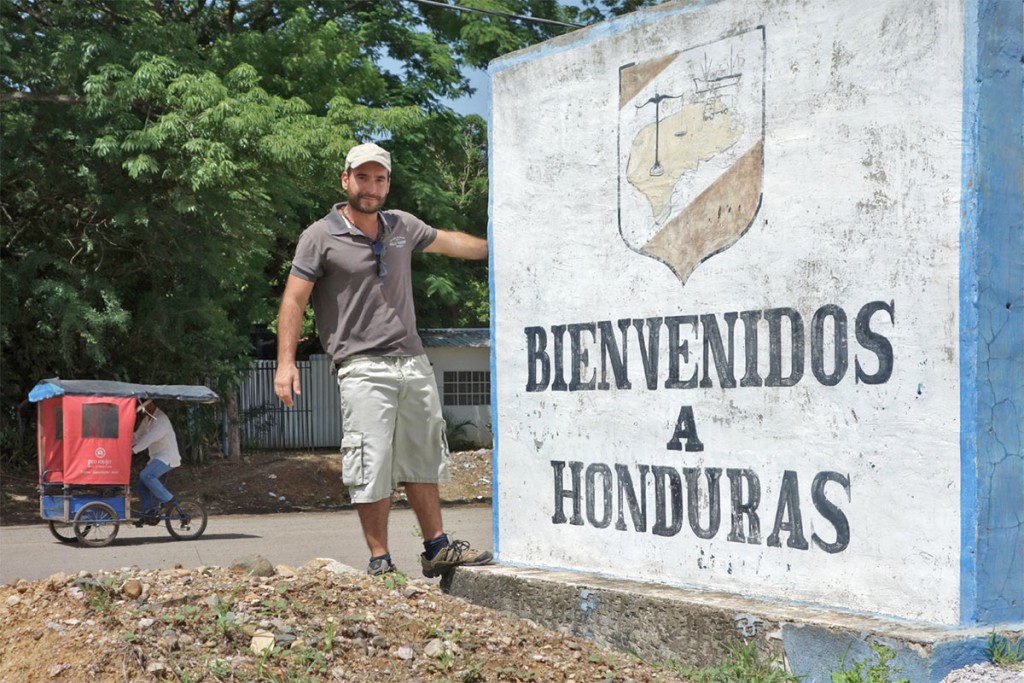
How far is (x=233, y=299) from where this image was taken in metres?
22.1

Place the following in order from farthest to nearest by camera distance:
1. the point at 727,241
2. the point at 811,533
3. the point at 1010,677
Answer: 1. the point at 727,241
2. the point at 811,533
3. the point at 1010,677

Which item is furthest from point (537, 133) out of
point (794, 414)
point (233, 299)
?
point (233, 299)

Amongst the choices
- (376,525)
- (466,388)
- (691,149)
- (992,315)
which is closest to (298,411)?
(466,388)

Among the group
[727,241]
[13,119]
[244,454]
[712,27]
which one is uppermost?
[13,119]

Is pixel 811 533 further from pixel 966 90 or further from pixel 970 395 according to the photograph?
pixel 966 90

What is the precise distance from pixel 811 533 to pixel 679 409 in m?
0.78

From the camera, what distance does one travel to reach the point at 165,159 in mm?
15797

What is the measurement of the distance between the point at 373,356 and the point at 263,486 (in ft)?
50.4

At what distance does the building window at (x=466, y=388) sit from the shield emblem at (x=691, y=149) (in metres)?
25.9

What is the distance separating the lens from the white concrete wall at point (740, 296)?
170 inches

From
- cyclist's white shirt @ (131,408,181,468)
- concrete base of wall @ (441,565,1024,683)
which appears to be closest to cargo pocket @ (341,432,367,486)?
concrete base of wall @ (441,565,1024,683)

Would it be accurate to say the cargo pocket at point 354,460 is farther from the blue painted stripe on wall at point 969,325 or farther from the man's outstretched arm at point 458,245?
the blue painted stripe on wall at point 969,325

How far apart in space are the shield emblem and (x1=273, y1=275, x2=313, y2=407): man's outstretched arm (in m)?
1.52

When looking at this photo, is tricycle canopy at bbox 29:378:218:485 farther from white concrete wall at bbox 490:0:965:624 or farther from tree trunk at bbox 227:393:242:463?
tree trunk at bbox 227:393:242:463
